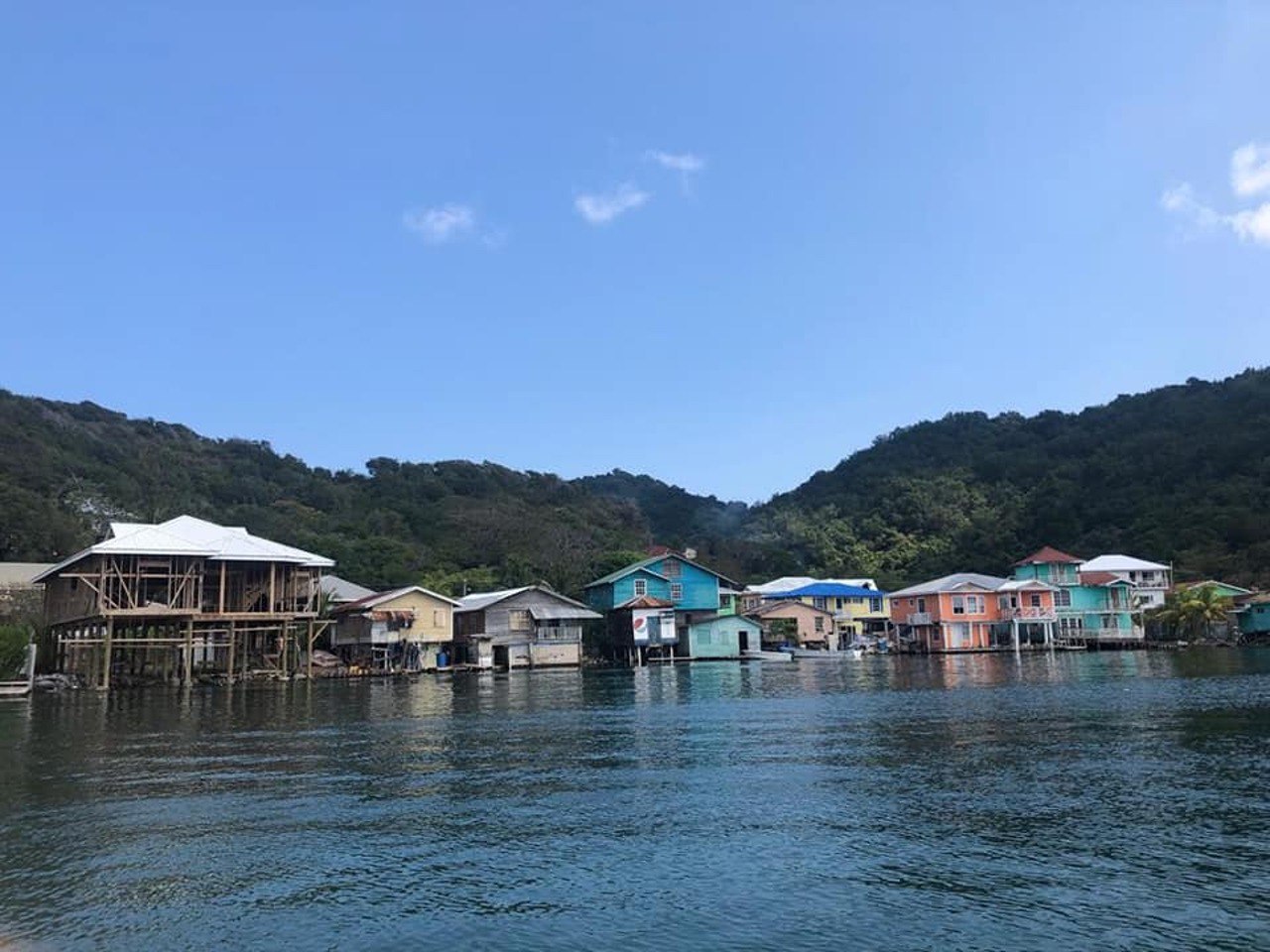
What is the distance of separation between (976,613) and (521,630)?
36533mm

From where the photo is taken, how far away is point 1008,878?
10.5 m

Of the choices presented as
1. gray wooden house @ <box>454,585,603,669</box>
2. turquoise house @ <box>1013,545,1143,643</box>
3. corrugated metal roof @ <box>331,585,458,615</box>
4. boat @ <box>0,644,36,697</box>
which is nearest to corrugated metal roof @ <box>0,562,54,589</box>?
corrugated metal roof @ <box>331,585,458,615</box>

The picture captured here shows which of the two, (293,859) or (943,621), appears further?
(943,621)

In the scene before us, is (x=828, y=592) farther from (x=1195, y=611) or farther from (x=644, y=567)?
(x=1195, y=611)

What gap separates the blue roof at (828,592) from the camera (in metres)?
81.8

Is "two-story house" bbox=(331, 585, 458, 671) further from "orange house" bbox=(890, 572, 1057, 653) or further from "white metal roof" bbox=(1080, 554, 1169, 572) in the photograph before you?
"white metal roof" bbox=(1080, 554, 1169, 572)

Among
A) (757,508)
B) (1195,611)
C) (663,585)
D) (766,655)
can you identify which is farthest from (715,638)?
(757,508)

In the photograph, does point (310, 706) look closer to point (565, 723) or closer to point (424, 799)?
point (565, 723)

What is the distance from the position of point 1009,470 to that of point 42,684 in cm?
10075

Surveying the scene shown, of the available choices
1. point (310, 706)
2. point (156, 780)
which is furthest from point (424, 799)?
point (310, 706)

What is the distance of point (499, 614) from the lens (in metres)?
60.2

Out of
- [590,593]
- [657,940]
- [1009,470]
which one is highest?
[1009,470]

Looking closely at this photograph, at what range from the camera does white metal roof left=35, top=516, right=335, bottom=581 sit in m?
40.7

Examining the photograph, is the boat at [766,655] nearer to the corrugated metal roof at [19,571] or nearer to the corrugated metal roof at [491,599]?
the corrugated metal roof at [491,599]
